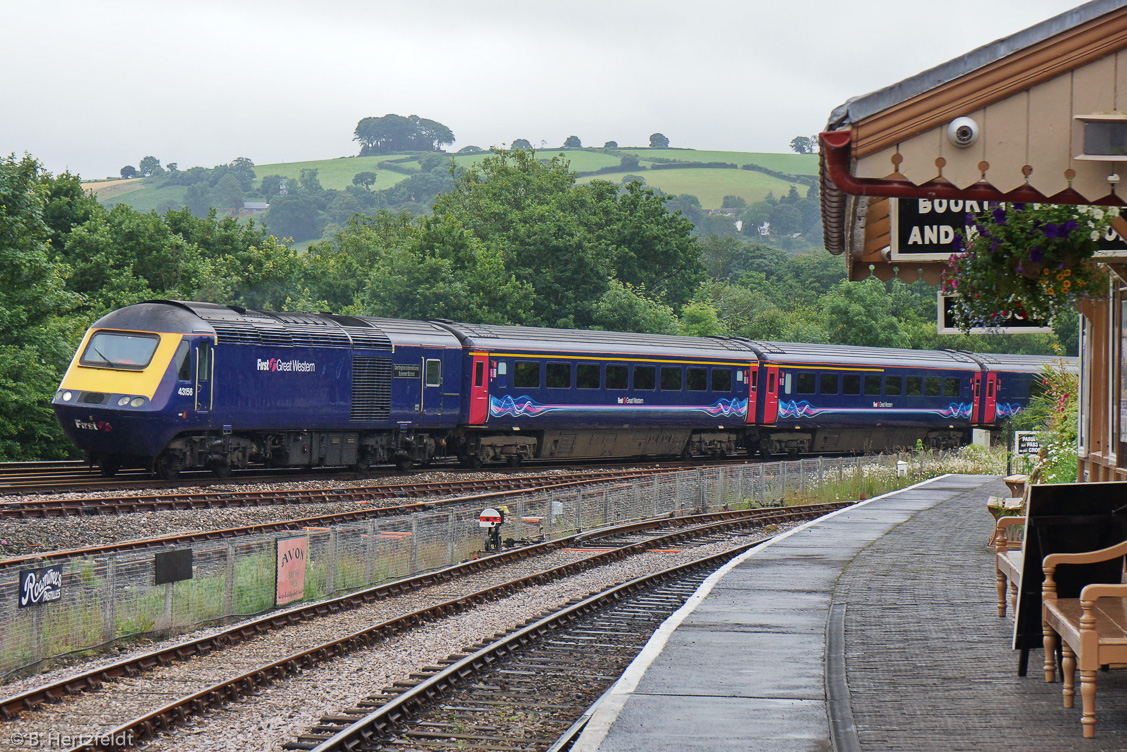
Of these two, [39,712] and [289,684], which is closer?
[39,712]

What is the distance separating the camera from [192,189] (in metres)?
197

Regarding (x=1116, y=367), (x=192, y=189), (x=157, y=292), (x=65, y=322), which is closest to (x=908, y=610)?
(x=1116, y=367)

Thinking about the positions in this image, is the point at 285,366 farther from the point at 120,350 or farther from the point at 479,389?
the point at 479,389

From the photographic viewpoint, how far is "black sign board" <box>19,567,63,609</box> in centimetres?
1047

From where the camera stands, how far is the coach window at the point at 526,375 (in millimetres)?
28469

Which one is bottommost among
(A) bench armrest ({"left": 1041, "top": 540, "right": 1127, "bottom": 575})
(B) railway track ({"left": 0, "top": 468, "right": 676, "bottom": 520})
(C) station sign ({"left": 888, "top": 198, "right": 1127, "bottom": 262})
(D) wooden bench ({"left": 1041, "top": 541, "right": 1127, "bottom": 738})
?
(B) railway track ({"left": 0, "top": 468, "right": 676, "bottom": 520})

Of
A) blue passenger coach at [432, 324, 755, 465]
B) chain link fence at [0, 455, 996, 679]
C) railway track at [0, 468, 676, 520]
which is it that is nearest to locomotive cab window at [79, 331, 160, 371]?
railway track at [0, 468, 676, 520]

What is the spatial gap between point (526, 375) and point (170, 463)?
30.6ft

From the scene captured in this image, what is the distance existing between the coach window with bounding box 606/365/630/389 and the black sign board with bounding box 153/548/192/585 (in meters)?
18.7

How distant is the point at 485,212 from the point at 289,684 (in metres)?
67.2

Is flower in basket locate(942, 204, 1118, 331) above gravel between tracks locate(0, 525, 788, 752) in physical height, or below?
above

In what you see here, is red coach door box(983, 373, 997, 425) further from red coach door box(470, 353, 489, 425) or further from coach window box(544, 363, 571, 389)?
red coach door box(470, 353, 489, 425)

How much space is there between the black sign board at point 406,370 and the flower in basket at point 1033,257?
66.0 ft

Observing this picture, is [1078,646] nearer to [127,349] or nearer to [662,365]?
[127,349]
